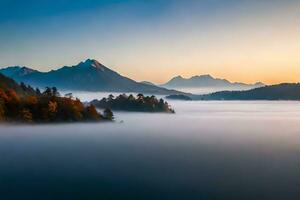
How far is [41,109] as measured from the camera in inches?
4648

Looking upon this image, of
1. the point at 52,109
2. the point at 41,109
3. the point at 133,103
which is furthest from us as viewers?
the point at 133,103

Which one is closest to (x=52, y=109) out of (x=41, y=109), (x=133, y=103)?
(x=41, y=109)

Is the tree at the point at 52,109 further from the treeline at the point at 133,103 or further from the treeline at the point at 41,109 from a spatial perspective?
the treeline at the point at 133,103

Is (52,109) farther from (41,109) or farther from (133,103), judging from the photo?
(133,103)

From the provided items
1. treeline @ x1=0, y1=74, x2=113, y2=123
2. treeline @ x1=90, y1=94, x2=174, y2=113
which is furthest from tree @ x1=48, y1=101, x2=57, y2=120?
treeline @ x1=90, y1=94, x2=174, y2=113

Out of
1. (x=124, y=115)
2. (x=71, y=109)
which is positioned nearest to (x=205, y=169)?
(x=71, y=109)

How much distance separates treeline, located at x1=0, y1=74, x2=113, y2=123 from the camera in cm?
11431

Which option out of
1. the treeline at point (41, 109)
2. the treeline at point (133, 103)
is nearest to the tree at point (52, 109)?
the treeline at point (41, 109)

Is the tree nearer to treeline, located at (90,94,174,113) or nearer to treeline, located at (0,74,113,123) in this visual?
treeline, located at (0,74,113,123)

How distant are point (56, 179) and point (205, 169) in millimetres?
22011

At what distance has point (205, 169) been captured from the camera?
60438 mm

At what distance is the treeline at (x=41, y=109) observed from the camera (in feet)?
375

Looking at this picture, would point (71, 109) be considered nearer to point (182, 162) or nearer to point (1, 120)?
point (1, 120)

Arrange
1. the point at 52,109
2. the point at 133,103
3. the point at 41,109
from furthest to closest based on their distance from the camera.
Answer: the point at 133,103 → the point at 41,109 → the point at 52,109
